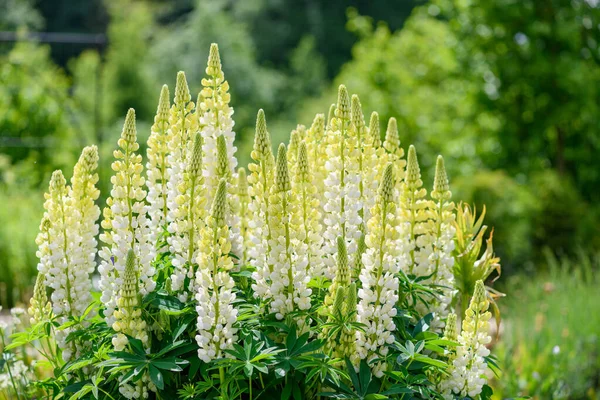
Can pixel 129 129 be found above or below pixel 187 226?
above

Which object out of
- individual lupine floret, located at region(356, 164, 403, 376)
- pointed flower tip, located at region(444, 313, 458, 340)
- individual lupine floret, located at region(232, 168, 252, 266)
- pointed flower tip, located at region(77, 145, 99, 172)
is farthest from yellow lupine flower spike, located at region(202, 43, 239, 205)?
pointed flower tip, located at region(444, 313, 458, 340)

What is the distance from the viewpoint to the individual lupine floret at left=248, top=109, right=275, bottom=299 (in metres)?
2.52

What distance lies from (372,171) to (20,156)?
12.2m

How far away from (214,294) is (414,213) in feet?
3.22

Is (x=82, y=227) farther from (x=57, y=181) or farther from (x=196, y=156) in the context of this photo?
(x=196, y=156)

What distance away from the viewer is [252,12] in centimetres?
2695

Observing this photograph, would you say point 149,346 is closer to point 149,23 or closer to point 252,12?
point 149,23

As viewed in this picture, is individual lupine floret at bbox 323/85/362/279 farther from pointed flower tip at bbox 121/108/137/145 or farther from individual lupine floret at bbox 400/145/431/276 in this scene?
pointed flower tip at bbox 121/108/137/145

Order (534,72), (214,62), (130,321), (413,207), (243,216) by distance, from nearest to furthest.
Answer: (130,321), (214,62), (413,207), (243,216), (534,72)

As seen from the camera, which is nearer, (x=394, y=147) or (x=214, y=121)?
(x=214, y=121)

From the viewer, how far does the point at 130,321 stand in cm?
238

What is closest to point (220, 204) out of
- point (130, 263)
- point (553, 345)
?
point (130, 263)

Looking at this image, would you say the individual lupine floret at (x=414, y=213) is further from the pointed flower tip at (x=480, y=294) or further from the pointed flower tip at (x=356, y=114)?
the pointed flower tip at (x=480, y=294)

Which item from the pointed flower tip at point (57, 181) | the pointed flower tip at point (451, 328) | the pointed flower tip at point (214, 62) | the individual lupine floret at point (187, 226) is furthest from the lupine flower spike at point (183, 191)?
the pointed flower tip at point (451, 328)
